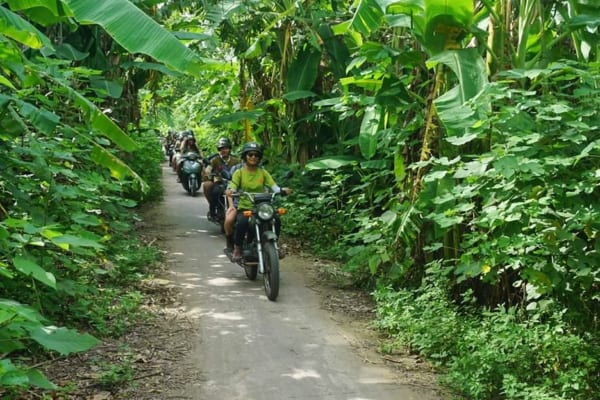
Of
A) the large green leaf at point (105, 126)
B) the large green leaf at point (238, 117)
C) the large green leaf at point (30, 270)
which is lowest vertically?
the large green leaf at point (30, 270)

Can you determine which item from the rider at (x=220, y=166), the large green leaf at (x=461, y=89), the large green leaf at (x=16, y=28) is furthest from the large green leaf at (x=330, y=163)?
the large green leaf at (x=16, y=28)

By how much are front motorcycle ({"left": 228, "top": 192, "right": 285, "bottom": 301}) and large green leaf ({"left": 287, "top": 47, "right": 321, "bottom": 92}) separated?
133 inches

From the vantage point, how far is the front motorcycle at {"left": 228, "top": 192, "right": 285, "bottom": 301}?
7.17m

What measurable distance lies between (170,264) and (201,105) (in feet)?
43.7

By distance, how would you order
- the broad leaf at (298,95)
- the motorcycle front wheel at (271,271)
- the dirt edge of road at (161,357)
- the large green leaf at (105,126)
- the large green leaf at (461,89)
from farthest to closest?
the broad leaf at (298,95) → the motorcycle front wheel at (271,271) → the large green leaf at (461,89) → the large green leaf at (105,126) → the dirt edge of road at (161,357)

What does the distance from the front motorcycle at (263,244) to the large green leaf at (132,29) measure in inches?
116

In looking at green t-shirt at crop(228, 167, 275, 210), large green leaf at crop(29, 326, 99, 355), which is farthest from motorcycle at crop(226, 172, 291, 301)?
large green leaf at crop(29, 326, 99, 355)

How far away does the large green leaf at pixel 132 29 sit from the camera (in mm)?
4570

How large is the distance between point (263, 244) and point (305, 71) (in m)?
4.09

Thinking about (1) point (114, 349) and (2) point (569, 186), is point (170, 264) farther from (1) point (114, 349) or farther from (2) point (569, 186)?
(2) point (569, 186)

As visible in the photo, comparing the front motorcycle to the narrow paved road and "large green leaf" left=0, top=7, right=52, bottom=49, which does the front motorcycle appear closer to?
the narrow paved road

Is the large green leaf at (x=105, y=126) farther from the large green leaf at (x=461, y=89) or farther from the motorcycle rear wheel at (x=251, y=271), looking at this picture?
the motorcycle rear wheel at (x=251, y=271)

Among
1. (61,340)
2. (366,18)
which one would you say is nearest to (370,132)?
(366,18)

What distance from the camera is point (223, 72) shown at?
50.7ft
